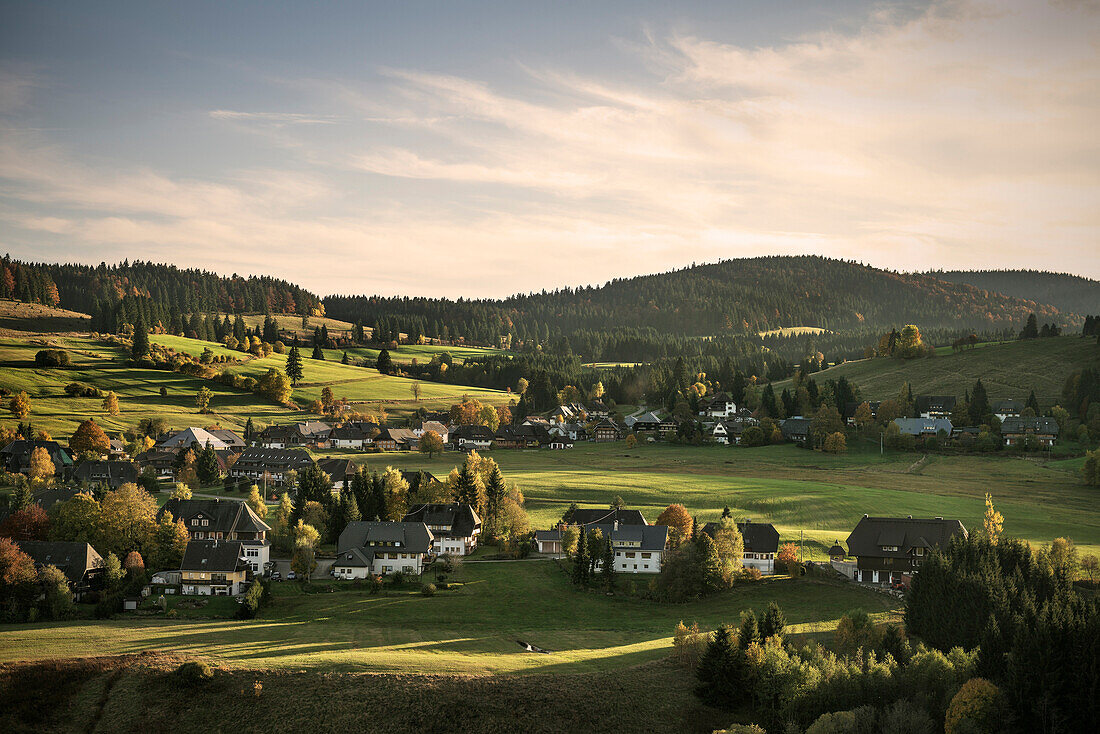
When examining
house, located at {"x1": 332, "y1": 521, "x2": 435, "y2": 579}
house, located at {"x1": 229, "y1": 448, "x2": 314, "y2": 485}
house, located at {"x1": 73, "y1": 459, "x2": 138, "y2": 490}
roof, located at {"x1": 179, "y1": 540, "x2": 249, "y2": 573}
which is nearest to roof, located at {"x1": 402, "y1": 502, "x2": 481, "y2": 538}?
house, located at {"x1": 332, "y1": 521, "x2": 435, "y2": 579}

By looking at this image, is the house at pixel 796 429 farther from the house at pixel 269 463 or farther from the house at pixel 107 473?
the house at pixel 107 473

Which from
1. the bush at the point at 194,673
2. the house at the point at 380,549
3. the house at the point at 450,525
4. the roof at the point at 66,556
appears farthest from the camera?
the house at the point at 450,525

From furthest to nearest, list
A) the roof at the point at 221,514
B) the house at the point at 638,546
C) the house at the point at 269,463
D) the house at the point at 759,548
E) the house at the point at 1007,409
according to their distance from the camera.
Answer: the house at the point at 1007,409 → the house at the point at 269,463 → the roof at the point at 221,514 → the house at the point at 638,546 → the house at the point at 759,548

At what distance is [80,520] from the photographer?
6631cm

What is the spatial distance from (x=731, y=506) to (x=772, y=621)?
1530 inches

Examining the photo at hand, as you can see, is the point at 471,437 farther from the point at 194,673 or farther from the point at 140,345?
the point at 194,673

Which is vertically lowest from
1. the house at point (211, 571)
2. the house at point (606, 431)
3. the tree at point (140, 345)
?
the house at point (211, 571)

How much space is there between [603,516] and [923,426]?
242 ft

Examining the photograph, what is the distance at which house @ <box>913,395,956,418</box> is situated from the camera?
13575 cm

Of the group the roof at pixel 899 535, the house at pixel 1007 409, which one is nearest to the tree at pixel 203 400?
the roof at pixel 899 535

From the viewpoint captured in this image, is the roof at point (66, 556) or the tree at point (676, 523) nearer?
the roof at point (66, 556)

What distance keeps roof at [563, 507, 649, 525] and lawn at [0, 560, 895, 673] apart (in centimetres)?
827

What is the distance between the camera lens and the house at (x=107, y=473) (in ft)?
312

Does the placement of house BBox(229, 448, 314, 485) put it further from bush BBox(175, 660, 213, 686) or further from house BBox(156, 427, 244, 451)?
bush BBox(175, 660, 213, 686)
